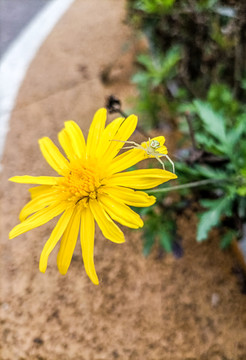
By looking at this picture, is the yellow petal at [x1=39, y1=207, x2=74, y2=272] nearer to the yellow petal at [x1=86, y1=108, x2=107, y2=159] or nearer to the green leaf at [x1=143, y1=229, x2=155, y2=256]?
the yellow petal at [x1=86, y1=108, x2=107, y2=159]

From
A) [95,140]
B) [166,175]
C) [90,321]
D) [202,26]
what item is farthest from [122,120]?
[202,26]

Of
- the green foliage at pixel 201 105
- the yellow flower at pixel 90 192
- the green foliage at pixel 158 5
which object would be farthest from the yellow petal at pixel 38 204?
the green foliage at pixel 158 5

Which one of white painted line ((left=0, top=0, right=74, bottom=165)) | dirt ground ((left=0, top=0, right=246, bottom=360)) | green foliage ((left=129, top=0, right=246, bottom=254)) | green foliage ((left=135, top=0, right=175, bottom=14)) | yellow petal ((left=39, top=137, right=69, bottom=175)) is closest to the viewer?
yellow petal ((left=39, top=137, right=69, bottom=175))

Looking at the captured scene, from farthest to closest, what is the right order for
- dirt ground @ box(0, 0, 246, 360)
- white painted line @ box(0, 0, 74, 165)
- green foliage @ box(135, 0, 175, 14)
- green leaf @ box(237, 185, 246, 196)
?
white painted line @ box(0, 0, 74, 165) → green foliage @ box(135, 0, 175, 14) → dirt ground @ box(0, 0, 246, 360) → green leaf @ box(237, 185, 246, 196)

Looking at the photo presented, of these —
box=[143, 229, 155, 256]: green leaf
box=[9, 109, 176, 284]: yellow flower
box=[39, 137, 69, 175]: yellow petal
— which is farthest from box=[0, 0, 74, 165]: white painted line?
box=[9, 109, 176, 284]: yellow flower

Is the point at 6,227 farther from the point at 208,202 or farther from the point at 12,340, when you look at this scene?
the point at 208,202

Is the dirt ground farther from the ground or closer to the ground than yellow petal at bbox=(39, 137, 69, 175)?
closer to the ground

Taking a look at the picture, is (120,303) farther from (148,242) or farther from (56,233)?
(56,233)
